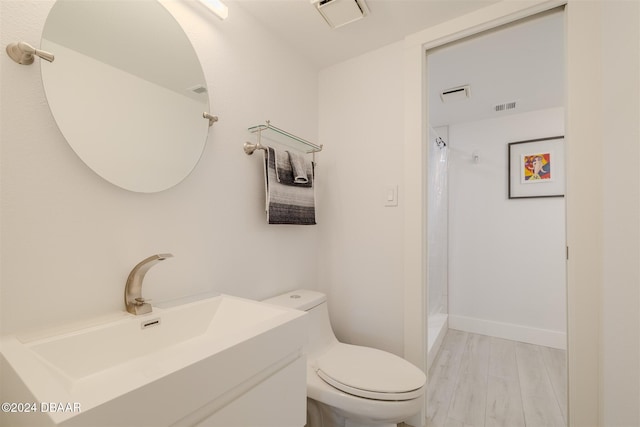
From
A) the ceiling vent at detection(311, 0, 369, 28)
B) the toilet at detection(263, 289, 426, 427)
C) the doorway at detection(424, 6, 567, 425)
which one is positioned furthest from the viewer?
the doorway at detection(424, 6, 567, 425)

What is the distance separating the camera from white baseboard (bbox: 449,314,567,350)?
101 inches

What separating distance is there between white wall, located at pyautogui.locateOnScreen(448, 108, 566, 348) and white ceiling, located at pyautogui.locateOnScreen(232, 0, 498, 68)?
1.82 m

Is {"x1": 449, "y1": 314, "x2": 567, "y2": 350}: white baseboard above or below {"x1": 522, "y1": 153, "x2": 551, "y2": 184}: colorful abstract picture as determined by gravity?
below

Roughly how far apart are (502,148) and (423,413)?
2509 millimetres

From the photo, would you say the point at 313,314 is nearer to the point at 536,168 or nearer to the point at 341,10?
the point at 341,10

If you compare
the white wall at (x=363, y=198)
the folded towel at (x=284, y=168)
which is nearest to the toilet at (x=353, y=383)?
the white wall at (x=363, y=198)

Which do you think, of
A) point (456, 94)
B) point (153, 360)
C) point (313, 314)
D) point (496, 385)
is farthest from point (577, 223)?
point (153, 360)

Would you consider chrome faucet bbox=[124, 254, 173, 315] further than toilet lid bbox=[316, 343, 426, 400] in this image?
No

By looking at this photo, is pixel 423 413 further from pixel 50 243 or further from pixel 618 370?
pixel 50 243

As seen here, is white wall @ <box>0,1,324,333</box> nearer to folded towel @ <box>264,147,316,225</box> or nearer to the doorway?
folded towel @ <box>264,147,316,225</box>

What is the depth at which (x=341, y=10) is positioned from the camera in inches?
53.9

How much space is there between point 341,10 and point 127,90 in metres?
1.02

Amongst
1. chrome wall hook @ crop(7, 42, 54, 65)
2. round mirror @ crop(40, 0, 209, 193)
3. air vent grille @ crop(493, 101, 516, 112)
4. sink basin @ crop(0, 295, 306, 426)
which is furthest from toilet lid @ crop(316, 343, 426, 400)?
air vent grille @ crop(493, 101, 516, 112)

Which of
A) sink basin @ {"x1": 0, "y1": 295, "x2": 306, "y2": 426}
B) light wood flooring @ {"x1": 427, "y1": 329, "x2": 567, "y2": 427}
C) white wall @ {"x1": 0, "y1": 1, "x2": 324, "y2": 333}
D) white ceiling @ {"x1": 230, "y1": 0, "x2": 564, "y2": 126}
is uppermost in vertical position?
white ceiling @ {"x1": 230, "y1": 0, "x2": 564, "y2": 126}
